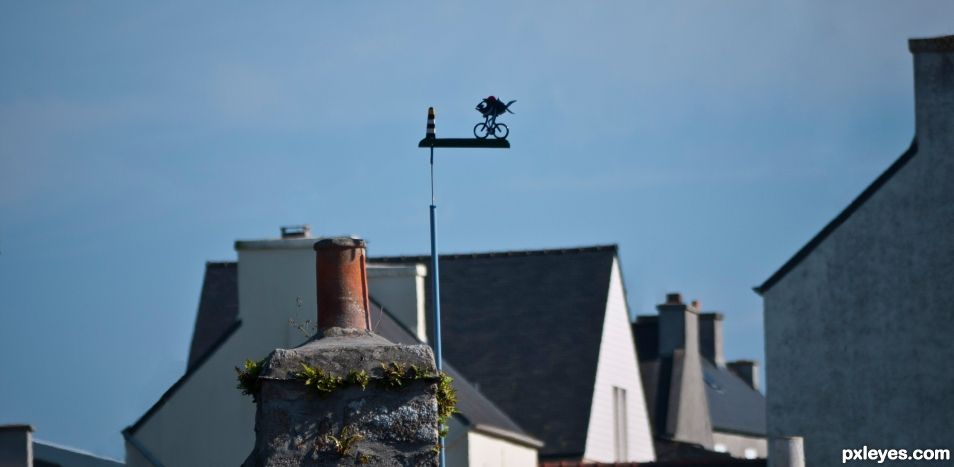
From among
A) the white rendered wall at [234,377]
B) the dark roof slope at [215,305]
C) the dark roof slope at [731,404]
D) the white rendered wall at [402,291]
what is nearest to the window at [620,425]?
the white rendered wall at [402,291]

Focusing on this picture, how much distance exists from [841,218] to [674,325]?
53.9 ft

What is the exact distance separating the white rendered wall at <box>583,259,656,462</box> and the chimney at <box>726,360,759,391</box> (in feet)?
62.6

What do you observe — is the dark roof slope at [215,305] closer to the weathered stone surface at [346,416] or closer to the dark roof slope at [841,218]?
the dark roof slope at [841,218]

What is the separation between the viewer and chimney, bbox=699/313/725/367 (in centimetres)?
5278

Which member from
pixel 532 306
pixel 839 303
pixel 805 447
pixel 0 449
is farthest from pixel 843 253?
pixel 0 449

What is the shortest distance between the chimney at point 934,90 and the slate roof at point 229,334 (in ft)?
28.3

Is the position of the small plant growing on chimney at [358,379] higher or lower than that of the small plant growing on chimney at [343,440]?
higher

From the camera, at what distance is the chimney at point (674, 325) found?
145ft

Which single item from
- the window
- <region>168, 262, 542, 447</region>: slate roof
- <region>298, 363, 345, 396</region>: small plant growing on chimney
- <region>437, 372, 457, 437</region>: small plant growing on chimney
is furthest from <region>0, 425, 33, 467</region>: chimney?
the window

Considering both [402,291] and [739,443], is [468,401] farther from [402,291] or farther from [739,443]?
[739,443]

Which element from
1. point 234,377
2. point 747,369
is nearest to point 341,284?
point 234,377

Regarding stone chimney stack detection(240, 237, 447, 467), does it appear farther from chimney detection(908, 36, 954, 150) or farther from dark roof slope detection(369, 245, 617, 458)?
dark roof slope detection(369, 245, 617, 458)

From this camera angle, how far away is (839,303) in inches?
1108

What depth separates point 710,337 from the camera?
52781mm
